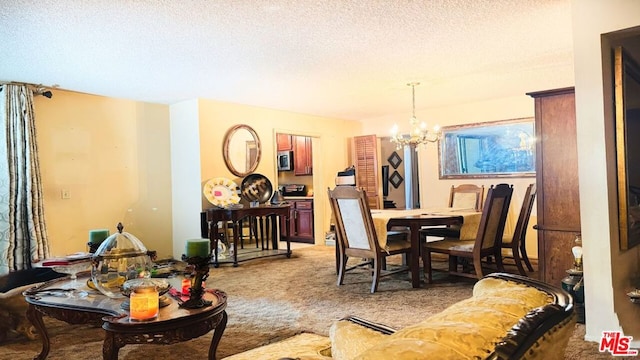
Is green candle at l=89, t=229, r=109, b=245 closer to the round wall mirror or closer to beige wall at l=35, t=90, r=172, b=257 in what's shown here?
beige wall at l=35, t=90, r=172, b=257

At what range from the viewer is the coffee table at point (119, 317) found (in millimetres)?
1809

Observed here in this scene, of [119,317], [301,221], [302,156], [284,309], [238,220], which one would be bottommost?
[284,309]

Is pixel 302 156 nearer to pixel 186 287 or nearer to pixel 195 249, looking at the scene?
pixel 186 287

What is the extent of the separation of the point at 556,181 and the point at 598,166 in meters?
0.63

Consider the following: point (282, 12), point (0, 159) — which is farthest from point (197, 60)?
point (0, 159)

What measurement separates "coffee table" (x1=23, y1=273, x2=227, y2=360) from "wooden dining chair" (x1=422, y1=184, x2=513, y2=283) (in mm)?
2358

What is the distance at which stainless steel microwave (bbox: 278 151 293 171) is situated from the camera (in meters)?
7.98

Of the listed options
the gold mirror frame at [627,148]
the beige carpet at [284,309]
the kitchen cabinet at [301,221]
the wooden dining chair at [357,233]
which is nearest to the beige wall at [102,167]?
the beige carpet at [284,309]

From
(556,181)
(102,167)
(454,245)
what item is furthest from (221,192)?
(556,181)

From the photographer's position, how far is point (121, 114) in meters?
5.33

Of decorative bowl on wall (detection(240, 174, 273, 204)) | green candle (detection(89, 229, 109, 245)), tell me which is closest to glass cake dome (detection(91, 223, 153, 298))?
green candle (detection(89, 229, 109, 245))

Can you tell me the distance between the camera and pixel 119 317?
6.19ft

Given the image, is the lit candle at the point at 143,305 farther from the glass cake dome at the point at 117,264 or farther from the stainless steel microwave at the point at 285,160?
the stainless steel microwave at the point at 285,160

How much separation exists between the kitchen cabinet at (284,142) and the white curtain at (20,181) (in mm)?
4336
